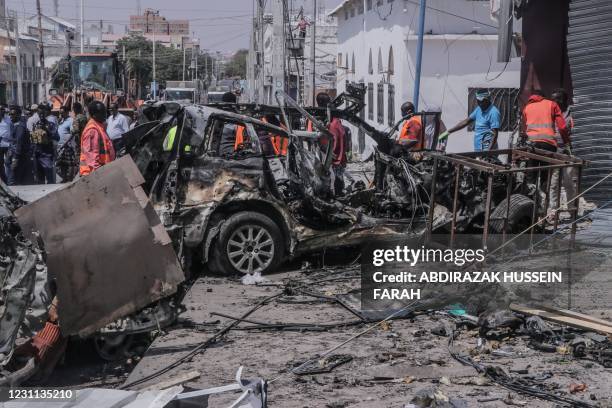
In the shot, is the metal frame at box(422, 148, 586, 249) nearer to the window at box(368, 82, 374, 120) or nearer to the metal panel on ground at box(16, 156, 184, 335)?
the metal panel on ground at box(16, 156, 184, 335)

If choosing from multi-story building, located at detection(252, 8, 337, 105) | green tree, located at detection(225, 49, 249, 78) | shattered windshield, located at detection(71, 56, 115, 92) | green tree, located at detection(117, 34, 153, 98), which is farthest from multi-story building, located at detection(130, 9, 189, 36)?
shattered windshield, located at detection(71, 56, 115, 92)

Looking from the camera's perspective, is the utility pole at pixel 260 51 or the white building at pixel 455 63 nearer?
the white building at pixel 455 63

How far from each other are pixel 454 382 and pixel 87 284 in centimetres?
282

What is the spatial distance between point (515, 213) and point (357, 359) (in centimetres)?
360

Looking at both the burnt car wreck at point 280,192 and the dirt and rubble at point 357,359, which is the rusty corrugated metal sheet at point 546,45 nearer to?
the burnt car wreck at point 280,192

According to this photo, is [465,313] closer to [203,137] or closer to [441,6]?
[203,137]

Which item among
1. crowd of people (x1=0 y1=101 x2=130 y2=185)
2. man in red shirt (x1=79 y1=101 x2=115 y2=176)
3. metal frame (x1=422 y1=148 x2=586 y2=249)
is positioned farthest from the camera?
crowd of people (x1=0 y1=101 x2=130 y2=185)

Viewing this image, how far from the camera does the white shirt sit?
48.6ft

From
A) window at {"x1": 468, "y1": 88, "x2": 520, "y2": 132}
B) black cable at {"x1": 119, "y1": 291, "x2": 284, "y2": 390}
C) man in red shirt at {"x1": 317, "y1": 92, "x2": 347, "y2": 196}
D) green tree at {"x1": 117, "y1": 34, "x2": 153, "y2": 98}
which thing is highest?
green tree at {"x1": 117, "y1": 34, "x2": 153, "y2": 98}

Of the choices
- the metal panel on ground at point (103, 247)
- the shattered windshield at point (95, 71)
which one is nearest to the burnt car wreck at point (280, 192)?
the metal panel on ground at point (103, 247)

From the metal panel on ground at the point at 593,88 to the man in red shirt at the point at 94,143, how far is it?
6.11 m

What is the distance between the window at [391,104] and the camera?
21.6m

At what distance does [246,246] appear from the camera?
29.7 feet

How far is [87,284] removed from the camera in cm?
606
